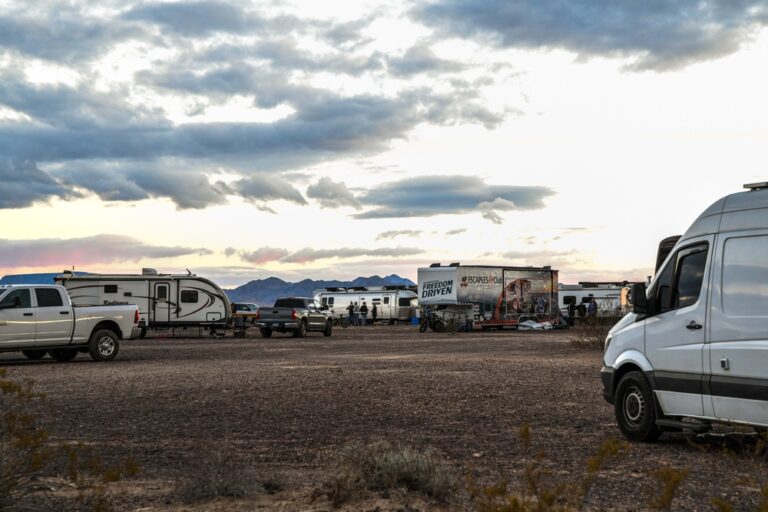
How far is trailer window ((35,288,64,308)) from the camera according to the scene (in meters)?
23.2

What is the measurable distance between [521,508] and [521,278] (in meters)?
47.5

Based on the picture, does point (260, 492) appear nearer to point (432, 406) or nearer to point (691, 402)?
point (691, 402)

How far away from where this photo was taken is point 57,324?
23.4 meters

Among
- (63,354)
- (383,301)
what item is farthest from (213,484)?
(383,301)

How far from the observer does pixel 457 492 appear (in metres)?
7.00

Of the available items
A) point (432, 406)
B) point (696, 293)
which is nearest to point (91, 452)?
point (432, 406)

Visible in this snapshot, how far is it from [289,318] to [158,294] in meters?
6.37

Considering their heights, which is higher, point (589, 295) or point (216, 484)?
point (589, 295)

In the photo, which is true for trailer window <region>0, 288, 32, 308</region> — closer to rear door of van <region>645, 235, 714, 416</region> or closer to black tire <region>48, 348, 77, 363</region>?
black tire <region>48, 348, 77, 363</region>

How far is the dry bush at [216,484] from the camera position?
686 cm

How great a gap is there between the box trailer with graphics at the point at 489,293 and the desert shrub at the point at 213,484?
42215 mm

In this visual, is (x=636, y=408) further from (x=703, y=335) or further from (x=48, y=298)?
(x=48, y=298)

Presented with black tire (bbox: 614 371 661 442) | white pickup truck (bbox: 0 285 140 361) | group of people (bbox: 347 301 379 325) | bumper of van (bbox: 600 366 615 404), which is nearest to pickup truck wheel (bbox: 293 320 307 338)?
white pickup truck (bbox: 0 285 140 361)

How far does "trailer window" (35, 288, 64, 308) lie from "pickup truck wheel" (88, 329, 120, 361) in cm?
140
